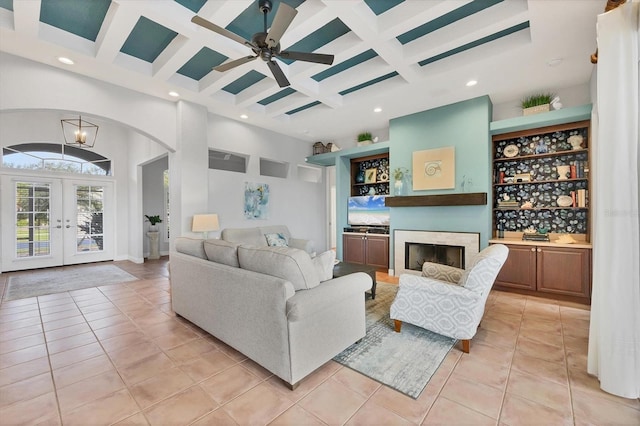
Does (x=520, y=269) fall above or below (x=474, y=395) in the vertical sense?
above

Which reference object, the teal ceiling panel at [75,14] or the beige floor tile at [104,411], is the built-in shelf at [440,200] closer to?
the beige floor tile at [104,411]

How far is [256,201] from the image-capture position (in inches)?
225

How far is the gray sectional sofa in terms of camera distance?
73.5 inches

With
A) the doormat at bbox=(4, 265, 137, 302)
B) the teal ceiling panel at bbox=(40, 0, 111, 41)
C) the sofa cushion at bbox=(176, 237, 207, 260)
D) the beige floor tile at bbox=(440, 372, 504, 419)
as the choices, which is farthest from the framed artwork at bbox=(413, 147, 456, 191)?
the doormat at bbox=(4, 265, 137, 302)

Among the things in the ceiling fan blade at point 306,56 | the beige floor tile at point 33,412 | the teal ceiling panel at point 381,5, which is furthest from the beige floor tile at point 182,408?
the teal ceiling panel at point 381,5

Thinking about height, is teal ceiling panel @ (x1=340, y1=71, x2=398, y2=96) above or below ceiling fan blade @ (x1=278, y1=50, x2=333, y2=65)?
above

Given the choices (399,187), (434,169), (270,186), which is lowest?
(399,187)

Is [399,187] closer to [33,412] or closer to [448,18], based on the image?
[448,18]

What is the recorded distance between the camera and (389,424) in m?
1.57

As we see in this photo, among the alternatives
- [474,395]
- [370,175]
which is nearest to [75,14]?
[474,395]

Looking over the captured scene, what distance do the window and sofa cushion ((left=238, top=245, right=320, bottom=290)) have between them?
6.79m

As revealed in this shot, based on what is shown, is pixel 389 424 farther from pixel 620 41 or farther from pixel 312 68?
pixel 312 68

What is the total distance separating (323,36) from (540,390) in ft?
12.4

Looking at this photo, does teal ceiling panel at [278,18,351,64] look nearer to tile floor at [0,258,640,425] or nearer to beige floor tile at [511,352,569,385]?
tile floor at [0,258,640,425]
